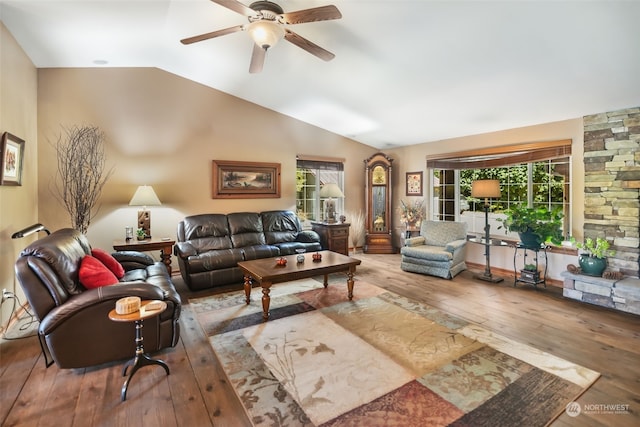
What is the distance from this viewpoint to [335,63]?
12.6 feet

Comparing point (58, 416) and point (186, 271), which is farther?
point (186, 271)

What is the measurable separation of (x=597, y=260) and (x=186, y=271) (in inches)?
206

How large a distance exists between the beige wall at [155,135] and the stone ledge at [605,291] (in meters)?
4.62

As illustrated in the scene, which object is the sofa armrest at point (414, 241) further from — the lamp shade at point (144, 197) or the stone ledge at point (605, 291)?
the lamp shade at point (144, 197)

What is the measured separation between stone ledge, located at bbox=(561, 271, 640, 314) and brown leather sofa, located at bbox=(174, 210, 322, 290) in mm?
3491

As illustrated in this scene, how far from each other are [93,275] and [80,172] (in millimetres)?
2675

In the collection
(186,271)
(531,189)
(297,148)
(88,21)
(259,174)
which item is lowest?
(186,271)

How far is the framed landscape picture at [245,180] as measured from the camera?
5.39m

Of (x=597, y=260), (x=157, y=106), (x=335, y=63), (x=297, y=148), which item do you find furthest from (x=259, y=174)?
(x=597, y=260)

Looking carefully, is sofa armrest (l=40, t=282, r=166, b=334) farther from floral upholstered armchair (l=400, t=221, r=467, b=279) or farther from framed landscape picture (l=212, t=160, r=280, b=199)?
floral upholstered armchair (l=400, t=221, r=467, b=279)

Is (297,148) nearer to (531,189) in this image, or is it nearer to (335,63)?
(335,63)

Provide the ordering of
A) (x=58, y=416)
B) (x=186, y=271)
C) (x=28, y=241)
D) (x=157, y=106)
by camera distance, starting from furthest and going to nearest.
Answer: (x=157, y=106) → (x=186, y=271) → (x=28, y=241) → (x=58, y=416)

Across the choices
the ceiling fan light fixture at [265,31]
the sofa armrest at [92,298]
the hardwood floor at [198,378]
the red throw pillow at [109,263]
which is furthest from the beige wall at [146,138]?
the ceiling fan light fixture at [265,31]

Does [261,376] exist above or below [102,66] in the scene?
below
